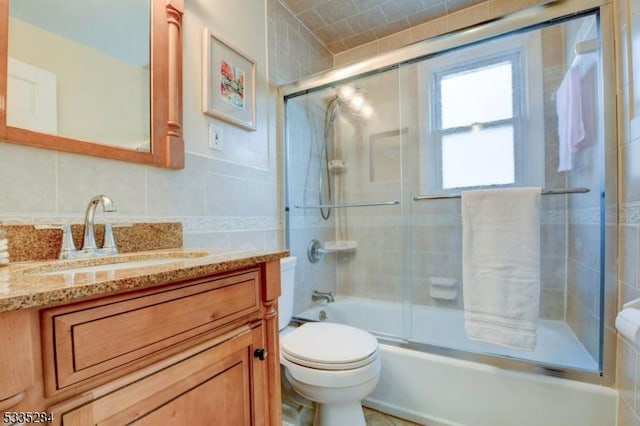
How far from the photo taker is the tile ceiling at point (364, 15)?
1.92 metres

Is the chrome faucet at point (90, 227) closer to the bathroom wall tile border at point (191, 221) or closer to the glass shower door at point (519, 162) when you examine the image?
the bathroom wall tile border at point (191, 221)

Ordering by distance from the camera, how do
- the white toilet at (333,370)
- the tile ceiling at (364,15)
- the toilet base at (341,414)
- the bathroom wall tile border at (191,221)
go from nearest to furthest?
the bathroom wall tile border at (191,221)
the white toilet at (333,370)
the toilet base at (341,414)
the tile ceiling at (364,15)

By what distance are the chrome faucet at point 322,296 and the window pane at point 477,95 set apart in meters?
1.42

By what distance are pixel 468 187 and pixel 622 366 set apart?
1151mm

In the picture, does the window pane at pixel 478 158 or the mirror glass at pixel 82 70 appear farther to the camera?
the window pane at pixel 478 158

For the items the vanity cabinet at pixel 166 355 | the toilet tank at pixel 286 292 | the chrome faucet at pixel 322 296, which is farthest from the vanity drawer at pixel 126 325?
the chrome faucet at pixel 322 296

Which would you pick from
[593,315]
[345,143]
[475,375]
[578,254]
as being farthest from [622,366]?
[345,143]

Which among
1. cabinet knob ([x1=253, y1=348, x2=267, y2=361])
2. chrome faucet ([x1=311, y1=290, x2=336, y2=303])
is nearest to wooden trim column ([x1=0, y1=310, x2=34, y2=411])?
cabinet knob ([x1=253, y1=348, x2=267, y2=361])

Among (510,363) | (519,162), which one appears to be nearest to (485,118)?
(519,162)

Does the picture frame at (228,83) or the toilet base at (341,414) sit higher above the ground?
the picture frame at (228,83)

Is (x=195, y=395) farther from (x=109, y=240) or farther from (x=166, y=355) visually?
(x=109, y=240)

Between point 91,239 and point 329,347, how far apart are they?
3.05ft

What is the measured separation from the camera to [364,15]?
79.7 inches

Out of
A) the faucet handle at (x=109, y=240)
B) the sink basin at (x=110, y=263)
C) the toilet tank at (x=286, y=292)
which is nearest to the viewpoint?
the sink basin at (x=110, y=263)
